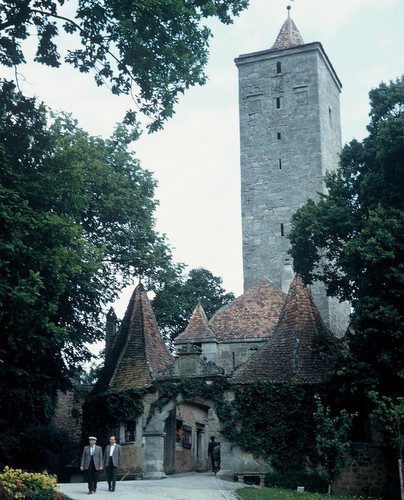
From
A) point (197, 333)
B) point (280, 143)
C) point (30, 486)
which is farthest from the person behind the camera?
point (280, 143)

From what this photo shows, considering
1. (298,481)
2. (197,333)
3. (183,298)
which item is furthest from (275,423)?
(183,298)

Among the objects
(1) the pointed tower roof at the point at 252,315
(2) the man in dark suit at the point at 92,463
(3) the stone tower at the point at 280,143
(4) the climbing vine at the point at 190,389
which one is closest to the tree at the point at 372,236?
(4) the climbing vine at the point at 190,389

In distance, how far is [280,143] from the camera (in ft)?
132

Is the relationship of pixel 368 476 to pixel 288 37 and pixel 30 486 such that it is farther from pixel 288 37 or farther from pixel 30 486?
pixel 288 37

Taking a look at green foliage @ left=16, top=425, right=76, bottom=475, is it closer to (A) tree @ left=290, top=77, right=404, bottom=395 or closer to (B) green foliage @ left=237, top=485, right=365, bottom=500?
(B) green foliage @ left=237, top=485, right=365, bottom=500

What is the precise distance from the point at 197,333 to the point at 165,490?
1419 centimetres

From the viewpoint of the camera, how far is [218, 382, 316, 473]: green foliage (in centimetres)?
2394

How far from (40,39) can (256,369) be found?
43.3ft

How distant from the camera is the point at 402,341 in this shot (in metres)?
21.5

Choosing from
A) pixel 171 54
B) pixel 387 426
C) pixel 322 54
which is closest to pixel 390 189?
pixel 387 426

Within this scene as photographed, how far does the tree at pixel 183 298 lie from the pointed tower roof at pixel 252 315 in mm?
2149

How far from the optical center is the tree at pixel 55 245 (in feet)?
60.7

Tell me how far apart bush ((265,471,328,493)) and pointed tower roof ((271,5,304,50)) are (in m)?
25.2

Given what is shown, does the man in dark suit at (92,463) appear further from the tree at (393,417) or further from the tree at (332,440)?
the tree at (393,417)
